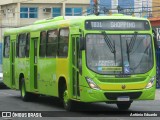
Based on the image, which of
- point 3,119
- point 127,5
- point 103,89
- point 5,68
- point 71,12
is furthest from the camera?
point 71,12

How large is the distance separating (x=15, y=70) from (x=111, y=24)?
28.6ft

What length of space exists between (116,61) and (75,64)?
1412 mm

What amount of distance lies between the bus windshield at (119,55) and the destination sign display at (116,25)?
0.90 feet

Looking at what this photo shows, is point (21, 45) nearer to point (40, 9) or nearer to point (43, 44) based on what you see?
point (43, 44)

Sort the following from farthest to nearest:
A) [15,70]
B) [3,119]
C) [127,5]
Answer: [127,5] → [15,70] → [3,119]

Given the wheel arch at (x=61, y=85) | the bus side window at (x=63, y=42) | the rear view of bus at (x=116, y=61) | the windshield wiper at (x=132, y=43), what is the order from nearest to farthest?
1. the rear view of bus at (x=116, y=61)
2. the windshield wiper at (x=132, y=43)
3. the bus side window at (x=63, y=42)
4. the wheel arch at (x=61, y=85)

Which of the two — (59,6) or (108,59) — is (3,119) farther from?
(59,6)

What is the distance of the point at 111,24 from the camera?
16.9 metres

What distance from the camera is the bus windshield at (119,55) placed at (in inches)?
647

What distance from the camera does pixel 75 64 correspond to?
17.2m

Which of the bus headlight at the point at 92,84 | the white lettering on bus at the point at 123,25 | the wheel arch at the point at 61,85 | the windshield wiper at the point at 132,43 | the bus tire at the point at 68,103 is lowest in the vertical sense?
the bus tire at the point at 68,103

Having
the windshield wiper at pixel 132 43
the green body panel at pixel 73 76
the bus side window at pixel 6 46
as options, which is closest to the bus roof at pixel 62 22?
the green body panel at pixel 73 76

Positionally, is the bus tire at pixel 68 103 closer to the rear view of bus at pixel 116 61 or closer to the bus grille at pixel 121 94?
the rear view of bus at pixel 116 61

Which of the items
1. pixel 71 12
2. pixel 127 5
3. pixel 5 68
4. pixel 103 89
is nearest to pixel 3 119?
pixel 103 89
